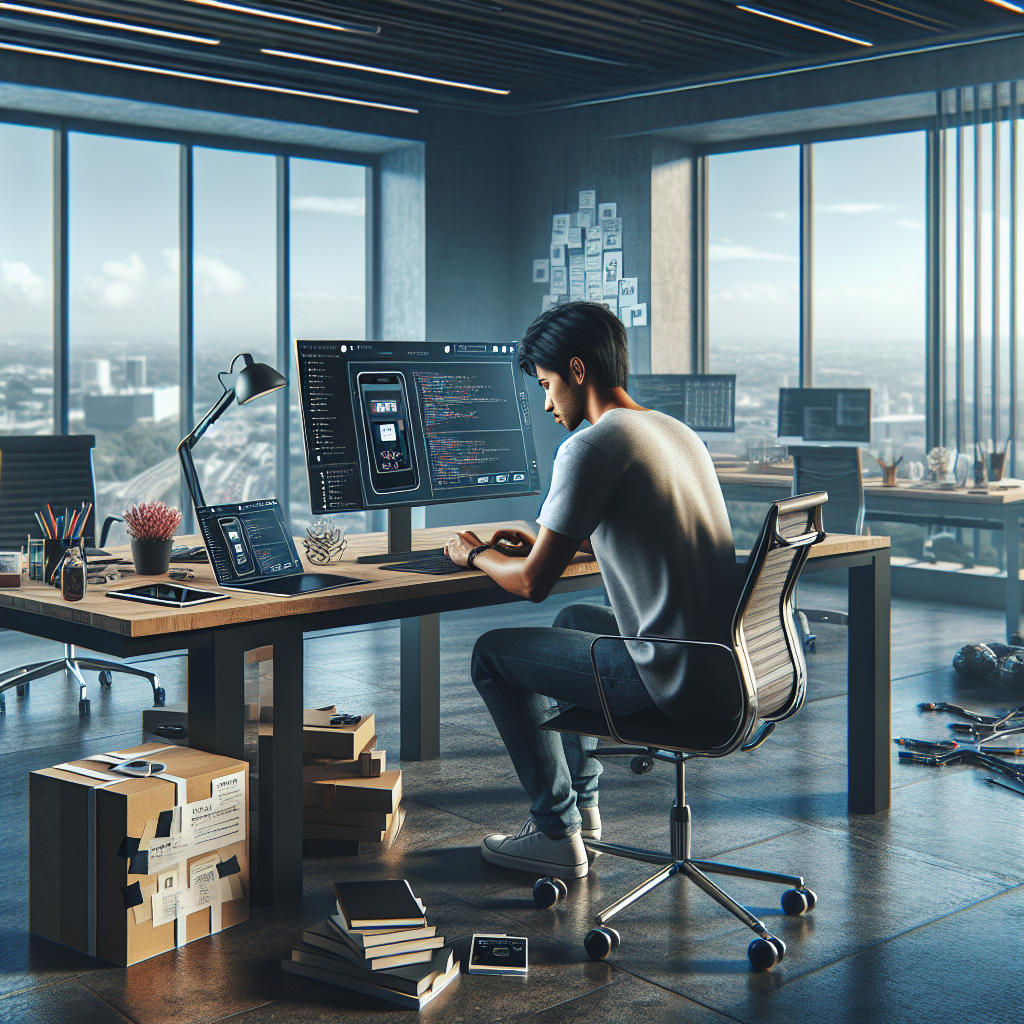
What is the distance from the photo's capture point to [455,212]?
8266mm

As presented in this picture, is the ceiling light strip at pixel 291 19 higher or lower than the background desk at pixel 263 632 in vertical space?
higher

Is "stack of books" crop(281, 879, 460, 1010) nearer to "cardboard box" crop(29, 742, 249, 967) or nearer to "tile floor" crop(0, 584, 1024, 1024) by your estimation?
"tile floor" crop(0, 584, 1024, 1024)

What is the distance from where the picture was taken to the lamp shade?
310 cm

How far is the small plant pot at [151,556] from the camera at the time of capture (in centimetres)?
310

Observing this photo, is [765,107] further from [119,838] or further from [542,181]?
[119,838]

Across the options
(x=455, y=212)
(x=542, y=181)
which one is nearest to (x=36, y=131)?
(x=455, y=212)

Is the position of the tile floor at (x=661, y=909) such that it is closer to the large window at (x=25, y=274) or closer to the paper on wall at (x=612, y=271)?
the large window at (x=25, y=274)

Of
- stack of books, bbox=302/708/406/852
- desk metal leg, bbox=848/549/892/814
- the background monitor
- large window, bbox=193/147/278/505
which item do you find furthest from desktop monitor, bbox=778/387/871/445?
stack of books, bbox=302/708/406/852

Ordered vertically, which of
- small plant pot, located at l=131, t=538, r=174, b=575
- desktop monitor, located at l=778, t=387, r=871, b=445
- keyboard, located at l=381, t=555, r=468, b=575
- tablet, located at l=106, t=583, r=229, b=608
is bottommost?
tablet, located at l=106, t=583, r=229, b=608

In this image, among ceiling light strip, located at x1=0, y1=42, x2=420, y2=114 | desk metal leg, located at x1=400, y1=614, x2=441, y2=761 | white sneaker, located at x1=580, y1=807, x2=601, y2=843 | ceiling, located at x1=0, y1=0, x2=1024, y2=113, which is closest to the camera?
white sneaker, located at x1=580, y1=807, x2=601, y2=843

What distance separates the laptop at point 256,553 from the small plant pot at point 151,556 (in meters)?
0.23

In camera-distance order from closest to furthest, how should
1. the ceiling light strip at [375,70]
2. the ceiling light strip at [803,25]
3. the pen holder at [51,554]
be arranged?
the pen holder at [51,554] < the ceiling light strip at [803,25] < the ceiling light strip at [375,70]

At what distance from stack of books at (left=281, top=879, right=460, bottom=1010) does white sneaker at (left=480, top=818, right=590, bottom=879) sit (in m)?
0.56

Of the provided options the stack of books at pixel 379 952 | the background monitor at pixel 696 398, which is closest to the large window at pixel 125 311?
the background monitor at pixel 696 398
